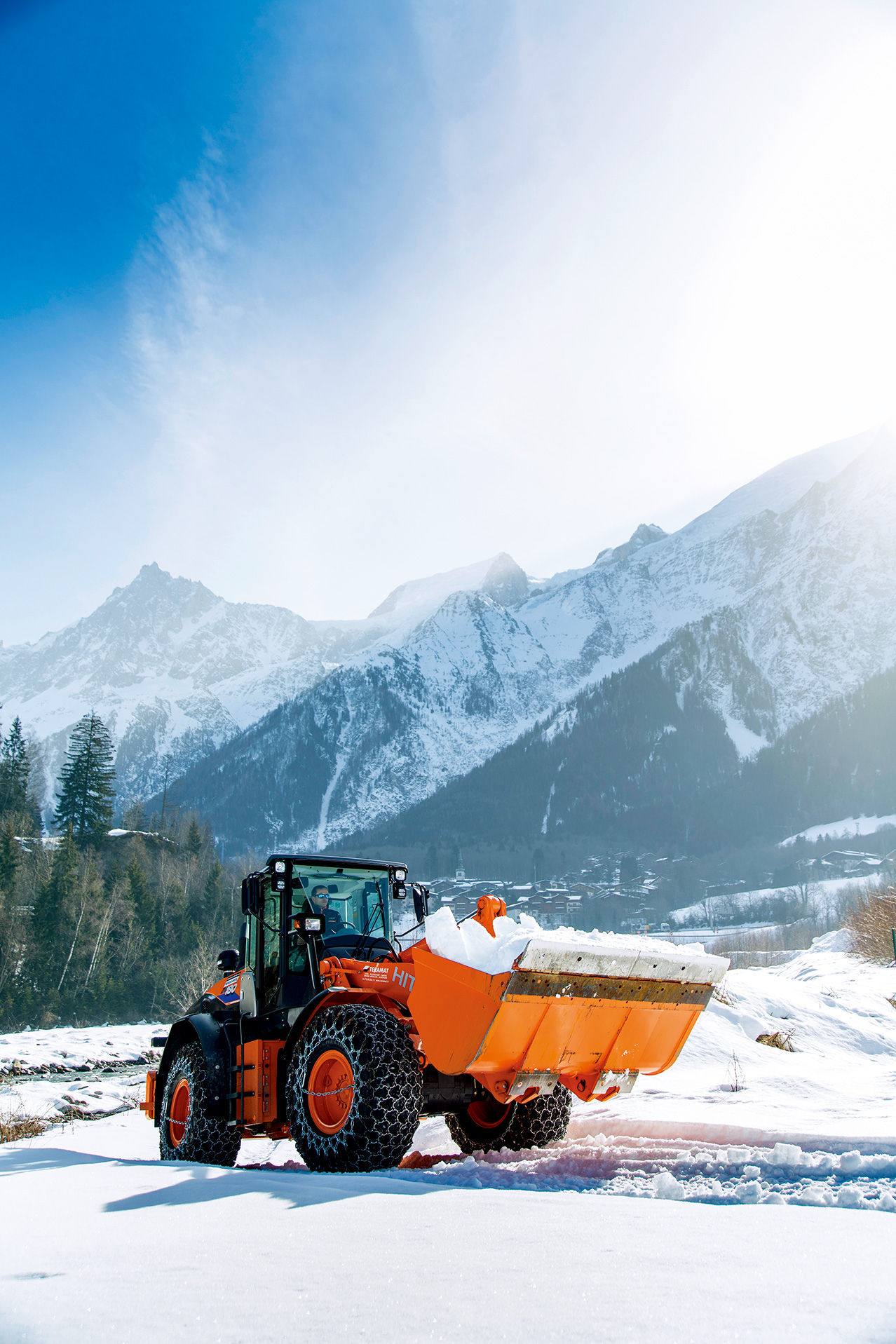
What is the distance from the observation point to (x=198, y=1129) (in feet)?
29.7

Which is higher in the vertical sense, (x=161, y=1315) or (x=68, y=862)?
(x=68, y=862)

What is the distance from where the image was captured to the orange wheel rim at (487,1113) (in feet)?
30.6

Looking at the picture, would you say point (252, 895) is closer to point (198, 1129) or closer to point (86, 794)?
point (198, 1129)

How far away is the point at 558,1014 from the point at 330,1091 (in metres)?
1.99

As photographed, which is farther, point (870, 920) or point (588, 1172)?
point (870, 920)

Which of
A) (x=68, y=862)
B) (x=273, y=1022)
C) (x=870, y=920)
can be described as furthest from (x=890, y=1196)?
(x=68, y=862)

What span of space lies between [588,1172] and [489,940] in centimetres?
189

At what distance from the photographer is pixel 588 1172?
7.07m

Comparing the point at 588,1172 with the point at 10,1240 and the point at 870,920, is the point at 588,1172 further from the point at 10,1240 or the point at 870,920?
the point at 870,920

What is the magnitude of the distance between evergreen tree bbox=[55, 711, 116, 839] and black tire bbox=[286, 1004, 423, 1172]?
99150 millimetres

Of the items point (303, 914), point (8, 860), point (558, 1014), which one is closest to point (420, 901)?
point (303, 914)

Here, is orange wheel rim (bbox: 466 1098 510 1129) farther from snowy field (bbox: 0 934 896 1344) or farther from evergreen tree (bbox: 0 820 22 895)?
evergreen tree (bbox: 0 820 22 895)

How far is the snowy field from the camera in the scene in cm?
322

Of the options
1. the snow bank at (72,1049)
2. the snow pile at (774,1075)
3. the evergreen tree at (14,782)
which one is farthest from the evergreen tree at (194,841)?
the snow pile at (774,1075)
